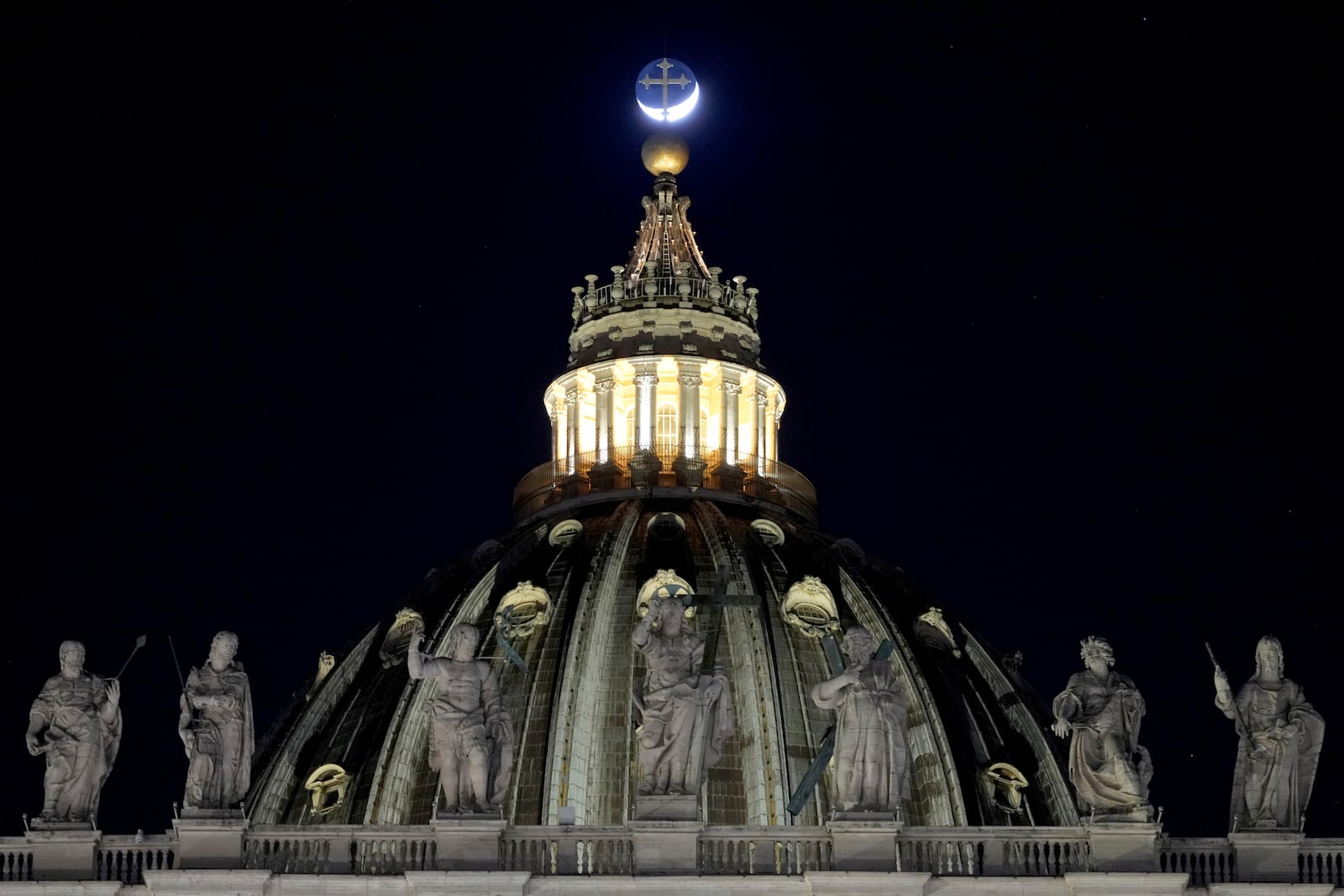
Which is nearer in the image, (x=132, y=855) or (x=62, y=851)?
(x=62, y=851)

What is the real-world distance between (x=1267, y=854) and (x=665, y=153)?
207 feet

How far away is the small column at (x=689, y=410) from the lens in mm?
122562

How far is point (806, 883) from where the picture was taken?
6519 centimetres

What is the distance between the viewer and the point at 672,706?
6569 centimetres

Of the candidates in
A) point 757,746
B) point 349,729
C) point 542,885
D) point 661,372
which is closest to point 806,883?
point 542,885

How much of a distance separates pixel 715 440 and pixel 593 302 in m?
6.13

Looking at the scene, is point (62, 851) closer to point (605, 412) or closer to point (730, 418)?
point (605, 412)

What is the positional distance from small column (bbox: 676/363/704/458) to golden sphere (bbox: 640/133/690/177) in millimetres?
7870

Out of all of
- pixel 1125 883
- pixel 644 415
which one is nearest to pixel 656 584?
pixel 644 415

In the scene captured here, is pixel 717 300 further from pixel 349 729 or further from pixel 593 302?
pixel 349 729

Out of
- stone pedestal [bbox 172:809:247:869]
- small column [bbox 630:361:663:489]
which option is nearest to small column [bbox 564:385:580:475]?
→ small column [bbox 630:361:663:489]

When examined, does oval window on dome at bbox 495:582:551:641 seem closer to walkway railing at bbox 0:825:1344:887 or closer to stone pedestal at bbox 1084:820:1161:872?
walkway railing at bbox 0:825:1344:887

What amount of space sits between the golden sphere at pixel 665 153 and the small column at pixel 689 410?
25.8 ft

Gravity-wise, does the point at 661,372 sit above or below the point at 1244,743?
above
